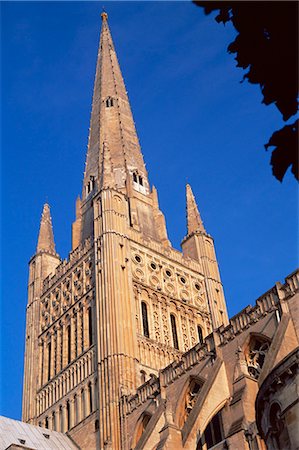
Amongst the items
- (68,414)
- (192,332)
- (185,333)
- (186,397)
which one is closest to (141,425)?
(186,397)

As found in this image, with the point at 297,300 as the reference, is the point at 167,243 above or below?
above

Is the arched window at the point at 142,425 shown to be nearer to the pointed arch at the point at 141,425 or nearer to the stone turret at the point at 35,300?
the pointed arch at the point at 141,425

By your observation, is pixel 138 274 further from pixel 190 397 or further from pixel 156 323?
pixel 190 397

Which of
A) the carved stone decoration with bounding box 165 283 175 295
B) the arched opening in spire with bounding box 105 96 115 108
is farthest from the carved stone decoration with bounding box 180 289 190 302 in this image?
the arched opening in spire with bounding box 105 96 115 108

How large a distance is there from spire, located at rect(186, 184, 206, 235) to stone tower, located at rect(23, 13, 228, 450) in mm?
Answer: 74

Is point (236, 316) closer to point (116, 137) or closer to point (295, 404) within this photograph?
point (295, 404)

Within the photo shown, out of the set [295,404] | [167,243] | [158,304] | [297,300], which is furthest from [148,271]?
[295,404]

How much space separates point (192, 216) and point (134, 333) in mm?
13832

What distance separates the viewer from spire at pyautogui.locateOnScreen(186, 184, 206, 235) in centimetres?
4412

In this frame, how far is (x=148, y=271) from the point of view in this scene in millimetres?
38000

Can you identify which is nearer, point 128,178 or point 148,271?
point 148,271

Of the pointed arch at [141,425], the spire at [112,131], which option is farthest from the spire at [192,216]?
the pointed arch at [141,425]

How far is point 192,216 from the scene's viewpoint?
45.2m

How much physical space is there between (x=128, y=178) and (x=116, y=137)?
487 centimetres
